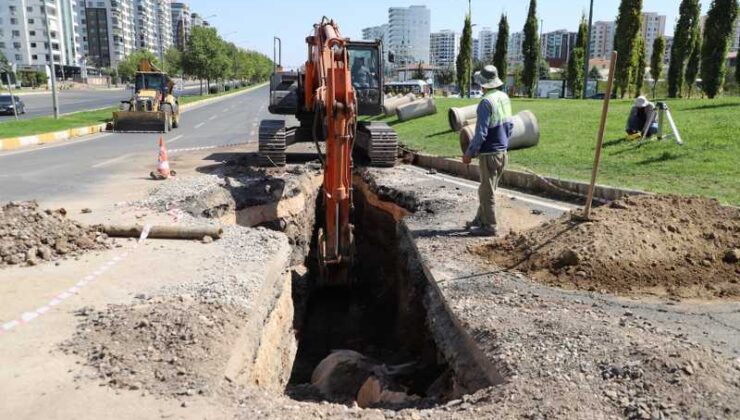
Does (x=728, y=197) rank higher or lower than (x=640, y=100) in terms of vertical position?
lower

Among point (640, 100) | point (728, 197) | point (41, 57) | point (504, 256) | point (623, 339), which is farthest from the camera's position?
Answer: point (41, 57)

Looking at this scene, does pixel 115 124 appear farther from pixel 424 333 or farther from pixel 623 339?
pixel 623 339

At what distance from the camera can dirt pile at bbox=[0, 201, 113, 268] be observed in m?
6.70

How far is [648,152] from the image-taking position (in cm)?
1195

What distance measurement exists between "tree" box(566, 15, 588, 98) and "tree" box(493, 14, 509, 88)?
18.3 ft

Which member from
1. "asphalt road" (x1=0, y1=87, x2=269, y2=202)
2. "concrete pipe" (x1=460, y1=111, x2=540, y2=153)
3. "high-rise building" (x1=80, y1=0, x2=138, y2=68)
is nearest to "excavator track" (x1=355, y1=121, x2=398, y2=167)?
"concrete pipe" (x1=460, y1=111, x2=540, y2=153)

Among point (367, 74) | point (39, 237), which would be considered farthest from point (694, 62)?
point (39, 237)

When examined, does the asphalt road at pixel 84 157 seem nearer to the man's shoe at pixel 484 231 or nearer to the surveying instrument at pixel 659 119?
the man's shoe at pixel 484 231

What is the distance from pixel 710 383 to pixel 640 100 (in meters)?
10.7

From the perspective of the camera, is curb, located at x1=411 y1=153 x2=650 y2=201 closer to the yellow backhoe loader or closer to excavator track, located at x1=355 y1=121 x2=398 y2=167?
excavator track, located at x1=355 y1=121 x2=398 y2=167

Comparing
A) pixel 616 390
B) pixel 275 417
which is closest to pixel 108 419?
pixel 275 417

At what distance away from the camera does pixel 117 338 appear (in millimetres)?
4750

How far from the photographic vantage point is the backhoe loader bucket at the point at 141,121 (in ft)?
78.9

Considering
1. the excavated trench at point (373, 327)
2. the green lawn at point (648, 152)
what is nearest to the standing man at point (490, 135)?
the excavated trench at point (373, 327)
